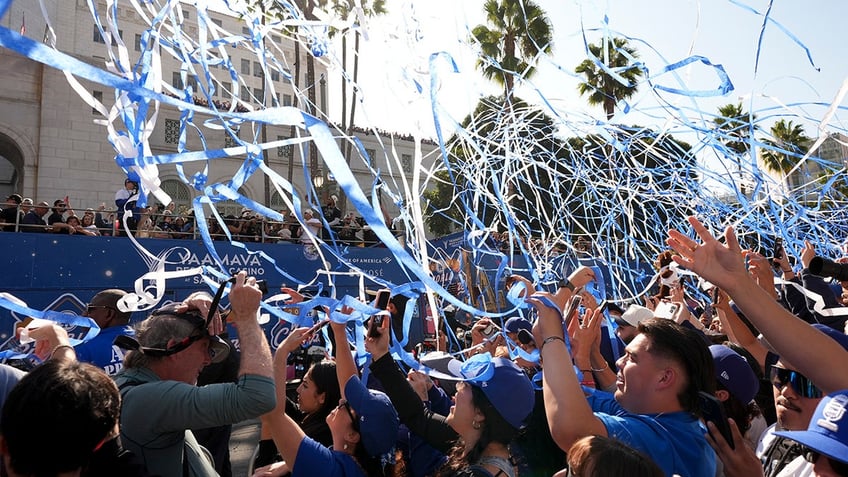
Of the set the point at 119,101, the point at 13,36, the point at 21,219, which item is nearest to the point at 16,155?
the point at 21,219

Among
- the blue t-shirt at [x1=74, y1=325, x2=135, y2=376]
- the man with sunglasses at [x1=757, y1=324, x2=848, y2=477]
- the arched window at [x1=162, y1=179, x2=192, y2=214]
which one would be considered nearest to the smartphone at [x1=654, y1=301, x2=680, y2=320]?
the man with sunglasses at [x1=757, y1=324, x2=848, y2=477]

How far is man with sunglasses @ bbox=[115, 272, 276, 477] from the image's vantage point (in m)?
1.92

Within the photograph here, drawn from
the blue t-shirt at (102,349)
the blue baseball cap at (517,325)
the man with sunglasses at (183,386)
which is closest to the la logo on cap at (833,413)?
the man with sunglasses at (183,386)

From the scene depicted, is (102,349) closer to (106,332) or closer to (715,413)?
(106,332)

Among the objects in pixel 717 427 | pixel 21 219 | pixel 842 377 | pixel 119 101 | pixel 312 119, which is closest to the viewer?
pixel 842 377

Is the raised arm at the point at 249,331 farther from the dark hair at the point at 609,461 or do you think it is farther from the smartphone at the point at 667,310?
the smartphone at the point at 667,310

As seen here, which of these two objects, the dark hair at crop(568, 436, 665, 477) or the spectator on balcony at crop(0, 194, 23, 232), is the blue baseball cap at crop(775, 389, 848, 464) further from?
the spectator on balcony at crop(0, 194, 23, 232)

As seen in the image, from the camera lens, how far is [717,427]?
6.97ft

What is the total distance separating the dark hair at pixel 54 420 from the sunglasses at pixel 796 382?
229 cm

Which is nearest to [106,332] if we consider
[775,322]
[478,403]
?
[478,403]

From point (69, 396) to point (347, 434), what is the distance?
49.6 inches

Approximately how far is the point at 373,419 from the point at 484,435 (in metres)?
0.50

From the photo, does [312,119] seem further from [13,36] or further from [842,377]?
[842,377]

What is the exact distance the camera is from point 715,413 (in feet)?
6.90
